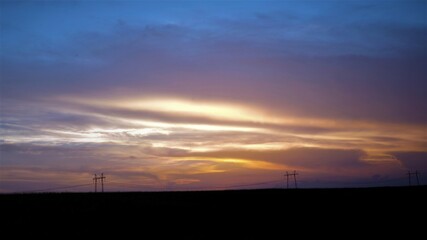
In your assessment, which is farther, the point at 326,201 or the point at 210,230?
the point at 326,201

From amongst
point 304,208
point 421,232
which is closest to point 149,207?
point 304,208

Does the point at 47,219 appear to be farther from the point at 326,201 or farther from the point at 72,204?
the point at 326,201

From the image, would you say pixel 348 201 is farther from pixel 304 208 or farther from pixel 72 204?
pixel 72 204

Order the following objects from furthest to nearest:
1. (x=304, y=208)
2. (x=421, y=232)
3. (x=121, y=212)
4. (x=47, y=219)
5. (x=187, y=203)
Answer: (x=187, y=203)
(x=304, y=208)
(x=121, y=212)
(x=47, y=219)
(x=421, y=232)

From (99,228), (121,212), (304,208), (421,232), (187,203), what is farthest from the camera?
(187,203)

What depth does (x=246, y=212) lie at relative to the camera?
51.9 m

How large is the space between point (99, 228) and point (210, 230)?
991 centimetres

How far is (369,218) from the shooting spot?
46438 mm

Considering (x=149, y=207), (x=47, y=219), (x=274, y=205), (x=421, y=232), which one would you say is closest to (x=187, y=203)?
(x=149, y=207)

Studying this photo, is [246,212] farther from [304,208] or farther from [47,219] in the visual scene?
[47,219]

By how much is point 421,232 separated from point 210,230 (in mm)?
17646

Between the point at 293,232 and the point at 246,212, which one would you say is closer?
the point at 293,232

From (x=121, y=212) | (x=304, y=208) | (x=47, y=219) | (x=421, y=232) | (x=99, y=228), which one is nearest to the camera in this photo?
(x=421, y=232)

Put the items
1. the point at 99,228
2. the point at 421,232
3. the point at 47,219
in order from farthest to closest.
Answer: the point at 47,219 < the point at 99,228 < the point at 421,232
